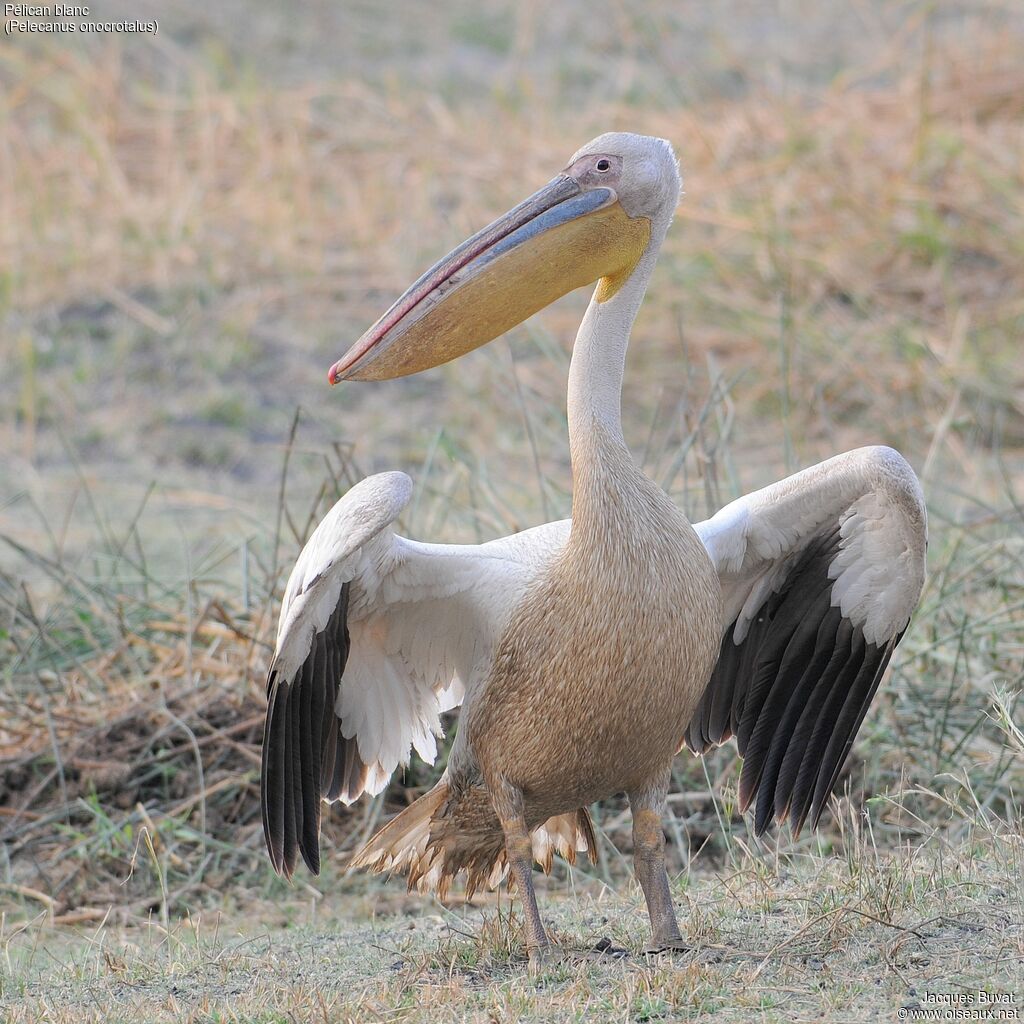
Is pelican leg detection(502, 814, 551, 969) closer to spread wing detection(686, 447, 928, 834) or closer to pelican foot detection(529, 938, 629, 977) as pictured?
pelican foot detection(529, 938, 629, 977)

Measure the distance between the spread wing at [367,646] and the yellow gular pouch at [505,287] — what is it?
0.26m

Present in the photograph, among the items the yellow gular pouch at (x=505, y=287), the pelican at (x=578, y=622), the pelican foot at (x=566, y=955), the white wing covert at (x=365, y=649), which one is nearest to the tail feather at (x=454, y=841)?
the pelican at (x=578, y=622)

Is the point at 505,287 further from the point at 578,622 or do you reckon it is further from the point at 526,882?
the point at 526,882

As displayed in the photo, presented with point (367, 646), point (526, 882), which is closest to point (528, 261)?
point (367, 646)

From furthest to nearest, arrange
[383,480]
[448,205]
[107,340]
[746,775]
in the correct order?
[448,205] < [107,340] < [746,775] < [383,480]

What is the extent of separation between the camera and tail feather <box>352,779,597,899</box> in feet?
11.7

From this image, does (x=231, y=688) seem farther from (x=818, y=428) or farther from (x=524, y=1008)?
(x=818, y=428)

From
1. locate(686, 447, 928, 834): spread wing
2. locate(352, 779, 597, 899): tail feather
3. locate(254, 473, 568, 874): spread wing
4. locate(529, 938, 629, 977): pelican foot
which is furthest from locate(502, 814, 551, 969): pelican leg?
locate(686, 447, 928, 834): spread wing

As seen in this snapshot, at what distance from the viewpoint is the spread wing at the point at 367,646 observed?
318 centimetres

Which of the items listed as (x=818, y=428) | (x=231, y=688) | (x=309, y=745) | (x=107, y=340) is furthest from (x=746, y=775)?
(x=107, y=340)

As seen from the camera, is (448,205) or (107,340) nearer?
(107,340)

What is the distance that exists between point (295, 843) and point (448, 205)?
6007 millimetres

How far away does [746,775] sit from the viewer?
3717 mm

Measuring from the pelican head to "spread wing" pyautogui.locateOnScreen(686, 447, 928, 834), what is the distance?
619mm
